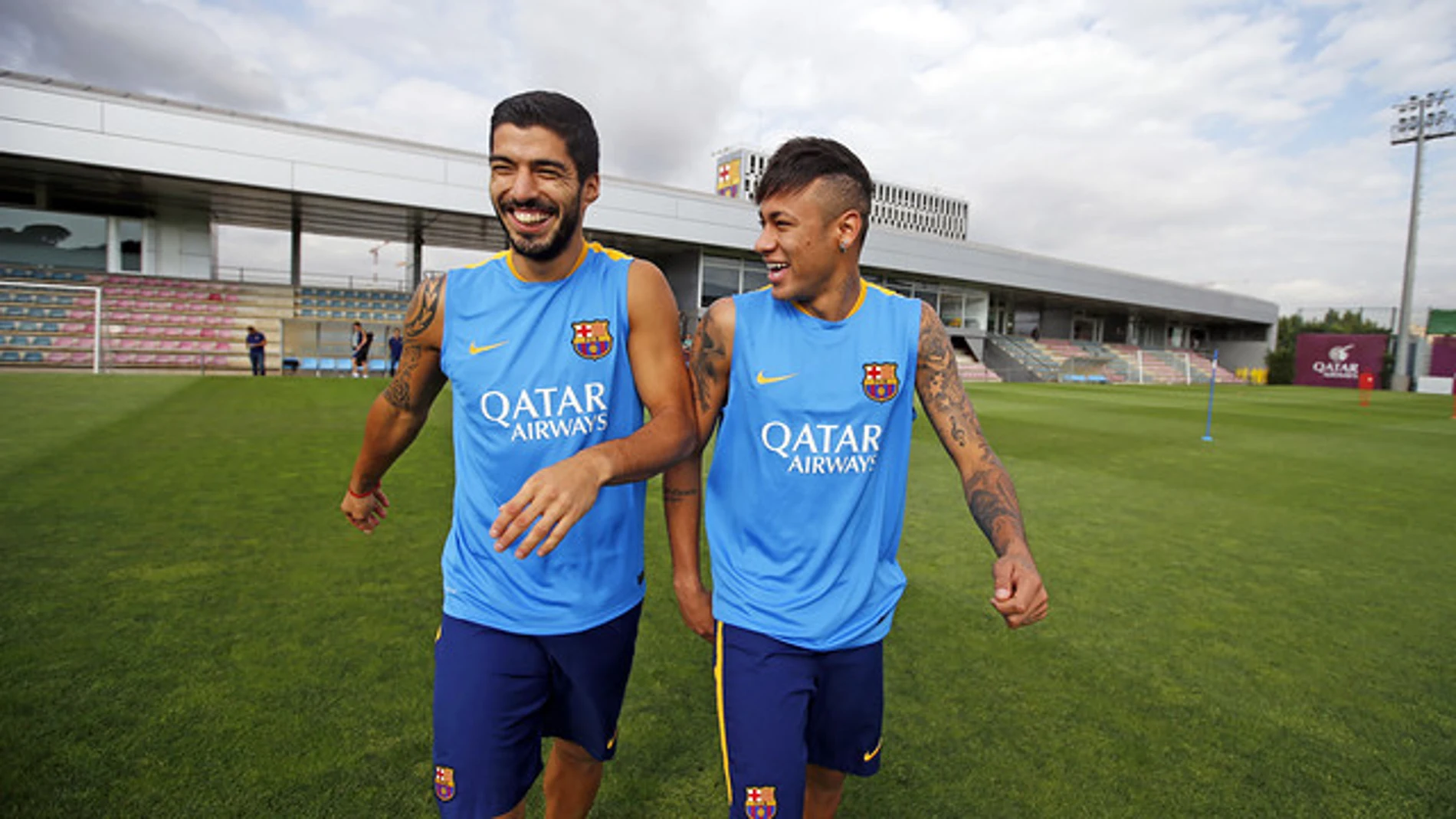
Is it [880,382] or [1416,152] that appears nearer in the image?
[880,382]

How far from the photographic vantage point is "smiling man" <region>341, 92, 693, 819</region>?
6.50 feet

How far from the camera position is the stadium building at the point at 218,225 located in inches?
939

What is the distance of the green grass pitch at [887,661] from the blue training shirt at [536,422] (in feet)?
3.44

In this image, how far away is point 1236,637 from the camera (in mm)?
4391

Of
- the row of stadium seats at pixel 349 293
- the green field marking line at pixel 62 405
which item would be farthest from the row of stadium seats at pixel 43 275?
the green field marking line at pixel 62 405

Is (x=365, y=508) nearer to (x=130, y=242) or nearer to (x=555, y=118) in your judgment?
(x=555, y=118)

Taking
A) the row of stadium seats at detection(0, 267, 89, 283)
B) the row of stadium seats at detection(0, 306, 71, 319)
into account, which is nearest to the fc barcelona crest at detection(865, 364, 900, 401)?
the row of stadium seats at detection(0, 306, 71, 319)

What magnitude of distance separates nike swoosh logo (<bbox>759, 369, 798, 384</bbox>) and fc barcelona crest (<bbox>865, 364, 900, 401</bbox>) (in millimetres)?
223

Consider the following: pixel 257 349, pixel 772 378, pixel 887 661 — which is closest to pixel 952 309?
pixel 257 349

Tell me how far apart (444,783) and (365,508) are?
1.05 metres

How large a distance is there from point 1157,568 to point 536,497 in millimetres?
5724

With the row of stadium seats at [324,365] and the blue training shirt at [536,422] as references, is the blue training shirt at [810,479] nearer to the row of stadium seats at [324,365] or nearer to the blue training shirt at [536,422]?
the blue training shirt at [536,422]

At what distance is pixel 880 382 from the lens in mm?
2199

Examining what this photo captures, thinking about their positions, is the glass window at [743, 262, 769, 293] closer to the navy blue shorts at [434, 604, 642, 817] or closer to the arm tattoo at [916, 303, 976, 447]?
the arm tattoo at [916, 303, 976, 447]
